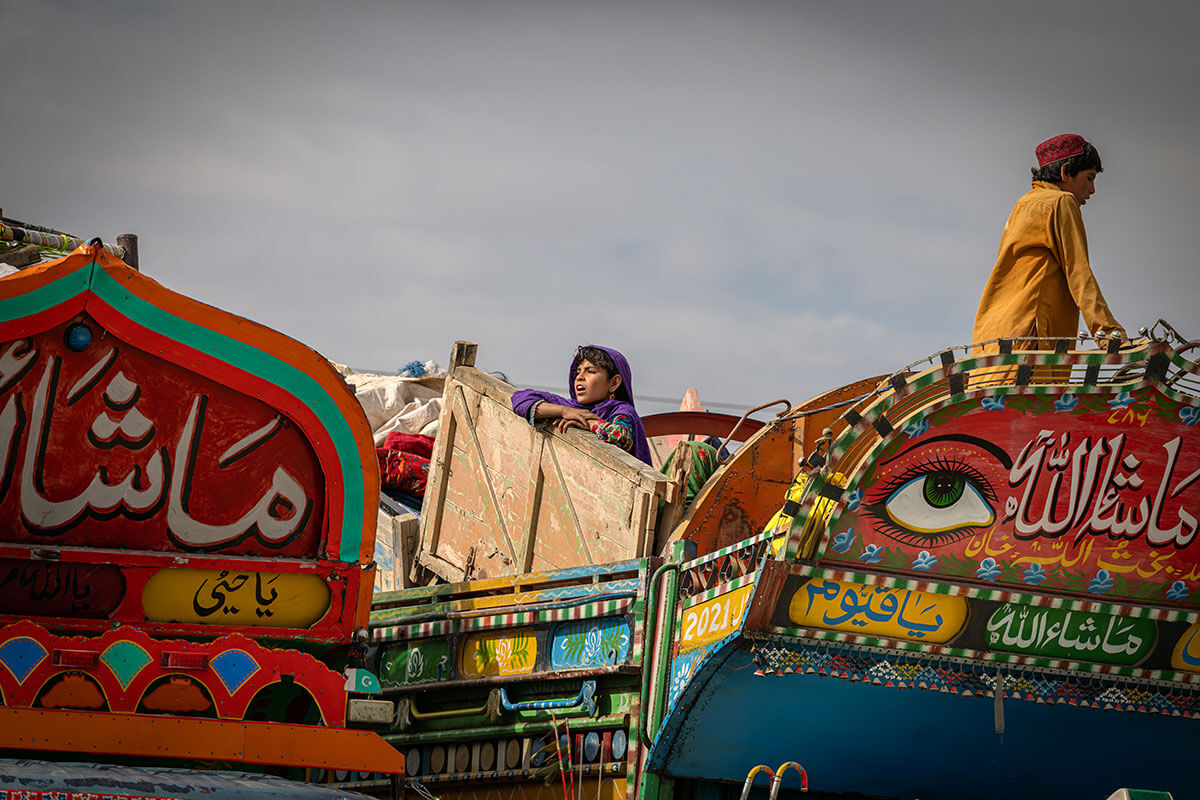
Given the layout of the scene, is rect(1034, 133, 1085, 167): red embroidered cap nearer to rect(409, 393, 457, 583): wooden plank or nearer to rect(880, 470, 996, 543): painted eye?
rect(880, 470, 996, 543): painted eye

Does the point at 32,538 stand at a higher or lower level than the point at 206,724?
higher

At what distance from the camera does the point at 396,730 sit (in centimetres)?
645

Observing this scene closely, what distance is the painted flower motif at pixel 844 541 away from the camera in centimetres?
503

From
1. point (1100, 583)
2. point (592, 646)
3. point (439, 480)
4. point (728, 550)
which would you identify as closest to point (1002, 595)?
point (1100, 583)

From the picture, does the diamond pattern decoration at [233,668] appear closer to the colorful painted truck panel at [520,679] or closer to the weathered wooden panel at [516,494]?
the colorful painted truck panel at [520,679]

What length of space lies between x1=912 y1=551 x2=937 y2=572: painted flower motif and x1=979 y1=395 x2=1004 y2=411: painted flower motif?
1.94 feet

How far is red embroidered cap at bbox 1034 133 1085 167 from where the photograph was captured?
6.01 m

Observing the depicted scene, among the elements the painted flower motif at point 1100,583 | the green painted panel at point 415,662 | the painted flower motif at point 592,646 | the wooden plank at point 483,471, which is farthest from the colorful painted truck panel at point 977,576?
the wooden plank at point 483,471

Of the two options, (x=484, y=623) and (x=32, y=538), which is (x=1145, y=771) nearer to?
(x=484, y=623)

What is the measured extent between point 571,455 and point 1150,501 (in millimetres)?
2657

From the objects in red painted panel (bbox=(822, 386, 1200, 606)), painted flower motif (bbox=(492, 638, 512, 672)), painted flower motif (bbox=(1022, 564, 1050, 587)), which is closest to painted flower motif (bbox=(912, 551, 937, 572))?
red painted panel (bbox=(822, 386, 1200, 606))

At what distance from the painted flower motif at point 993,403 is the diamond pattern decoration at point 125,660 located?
10.9ft

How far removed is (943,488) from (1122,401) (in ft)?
2.35

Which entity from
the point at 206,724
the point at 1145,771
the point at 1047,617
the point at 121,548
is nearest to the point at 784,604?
the point at 1047,617
